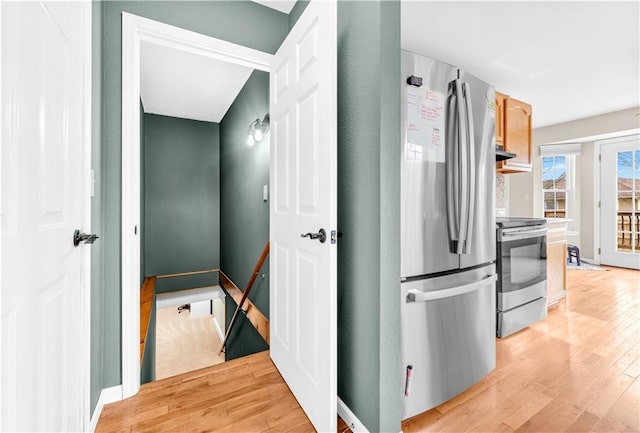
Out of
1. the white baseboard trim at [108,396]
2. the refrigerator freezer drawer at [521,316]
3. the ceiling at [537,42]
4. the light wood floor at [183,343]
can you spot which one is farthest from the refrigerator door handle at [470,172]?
the light wood floor at [183,343]

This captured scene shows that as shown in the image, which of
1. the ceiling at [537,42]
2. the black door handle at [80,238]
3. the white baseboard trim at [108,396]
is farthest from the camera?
the ceiling at [537,42]

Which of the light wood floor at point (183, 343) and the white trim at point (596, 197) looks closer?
→ the light wood floor at point (183, 343)

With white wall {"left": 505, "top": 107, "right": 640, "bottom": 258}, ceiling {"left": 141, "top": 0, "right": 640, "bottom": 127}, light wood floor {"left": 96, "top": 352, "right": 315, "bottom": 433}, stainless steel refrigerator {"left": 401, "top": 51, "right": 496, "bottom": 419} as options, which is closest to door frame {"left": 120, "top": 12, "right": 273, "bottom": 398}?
light wood floor {"left": 96, "top": 352, "right": 315, "bottom": 433}

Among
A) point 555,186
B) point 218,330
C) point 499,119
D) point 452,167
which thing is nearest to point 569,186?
point 555,186

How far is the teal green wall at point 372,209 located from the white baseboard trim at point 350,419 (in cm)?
2

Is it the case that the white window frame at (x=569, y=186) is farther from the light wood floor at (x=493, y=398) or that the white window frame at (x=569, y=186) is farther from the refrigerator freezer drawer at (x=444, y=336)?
the refrigerator freezer drawer at (x=444, y=336)

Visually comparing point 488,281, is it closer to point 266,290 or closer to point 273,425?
point 273,425

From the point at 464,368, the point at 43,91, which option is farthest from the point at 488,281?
Answer: the point at 43,91

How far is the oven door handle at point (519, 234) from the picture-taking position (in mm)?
2205

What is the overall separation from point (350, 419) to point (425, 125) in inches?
57.6

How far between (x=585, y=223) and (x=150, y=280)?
7.52 metres

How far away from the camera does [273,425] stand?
1399 millimetres

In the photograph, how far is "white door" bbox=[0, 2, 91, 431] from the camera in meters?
0.71

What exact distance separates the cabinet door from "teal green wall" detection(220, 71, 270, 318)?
237cm
